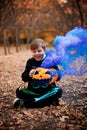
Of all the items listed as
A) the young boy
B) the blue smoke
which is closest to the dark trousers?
the young boy

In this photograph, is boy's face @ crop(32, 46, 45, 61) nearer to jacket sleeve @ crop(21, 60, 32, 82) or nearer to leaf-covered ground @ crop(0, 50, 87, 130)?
jacket sleeve @ crop(21, 60, 32, 82)

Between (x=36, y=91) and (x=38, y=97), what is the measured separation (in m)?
0.11

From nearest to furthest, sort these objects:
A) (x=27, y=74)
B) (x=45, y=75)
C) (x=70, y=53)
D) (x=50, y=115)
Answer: (x=50, y=115) < (x=45, y=75) < (x=27, y=74) < (x=70, y=53)

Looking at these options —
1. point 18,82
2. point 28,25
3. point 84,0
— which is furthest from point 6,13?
point 18,82

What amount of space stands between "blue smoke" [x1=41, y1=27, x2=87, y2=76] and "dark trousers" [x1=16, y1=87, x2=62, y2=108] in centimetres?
38

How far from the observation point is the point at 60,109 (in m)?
4.79

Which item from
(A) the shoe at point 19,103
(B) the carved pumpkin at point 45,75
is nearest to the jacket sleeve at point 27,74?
(B) the carved pumpkin at point 45,75

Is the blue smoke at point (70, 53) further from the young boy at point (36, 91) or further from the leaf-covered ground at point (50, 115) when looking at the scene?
the leaf-covered ground at point (50, 115)

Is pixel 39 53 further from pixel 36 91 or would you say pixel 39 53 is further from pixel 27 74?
pixel 36 91

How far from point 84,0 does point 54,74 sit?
38.5 feet

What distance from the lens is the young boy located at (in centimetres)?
484

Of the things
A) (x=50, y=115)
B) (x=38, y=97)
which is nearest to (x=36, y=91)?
(x=38, y=97)

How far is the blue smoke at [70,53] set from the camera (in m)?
4.74

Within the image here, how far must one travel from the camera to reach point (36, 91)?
16.3ft
